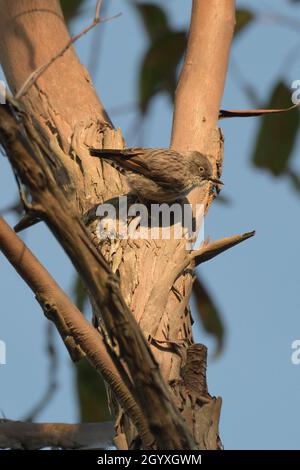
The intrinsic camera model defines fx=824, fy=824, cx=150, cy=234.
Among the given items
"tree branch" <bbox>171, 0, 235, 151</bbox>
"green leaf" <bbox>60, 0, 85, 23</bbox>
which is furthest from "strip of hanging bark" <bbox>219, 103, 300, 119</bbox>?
"green leaf" <bbox>60, 0, 85, 23</bbox>

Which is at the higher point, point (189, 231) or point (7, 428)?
point (189, 231)

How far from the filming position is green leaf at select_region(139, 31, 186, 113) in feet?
16.8

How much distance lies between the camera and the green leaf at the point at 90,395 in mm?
4648

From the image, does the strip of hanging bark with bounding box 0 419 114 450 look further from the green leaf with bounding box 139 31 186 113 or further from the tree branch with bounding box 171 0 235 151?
the green leaf with bounding box 139 31 186 113

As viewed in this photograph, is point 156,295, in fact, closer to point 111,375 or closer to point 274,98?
point 111,375

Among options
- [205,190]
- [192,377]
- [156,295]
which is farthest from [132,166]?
[192,377]

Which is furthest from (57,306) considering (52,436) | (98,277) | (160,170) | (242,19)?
(242,19)

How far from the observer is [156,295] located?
144 inches

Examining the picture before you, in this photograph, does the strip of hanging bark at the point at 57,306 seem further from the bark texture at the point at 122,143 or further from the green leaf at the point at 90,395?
the green leaf at the point at 90,395

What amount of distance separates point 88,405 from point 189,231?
127 centimetres

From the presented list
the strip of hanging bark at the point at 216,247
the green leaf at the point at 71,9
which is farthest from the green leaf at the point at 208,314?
the green leaf at the point at 71,9

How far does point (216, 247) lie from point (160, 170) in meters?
1.08

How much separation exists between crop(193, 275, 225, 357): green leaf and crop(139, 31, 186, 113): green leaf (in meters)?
1.22

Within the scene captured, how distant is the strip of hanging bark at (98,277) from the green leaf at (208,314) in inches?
91.8
